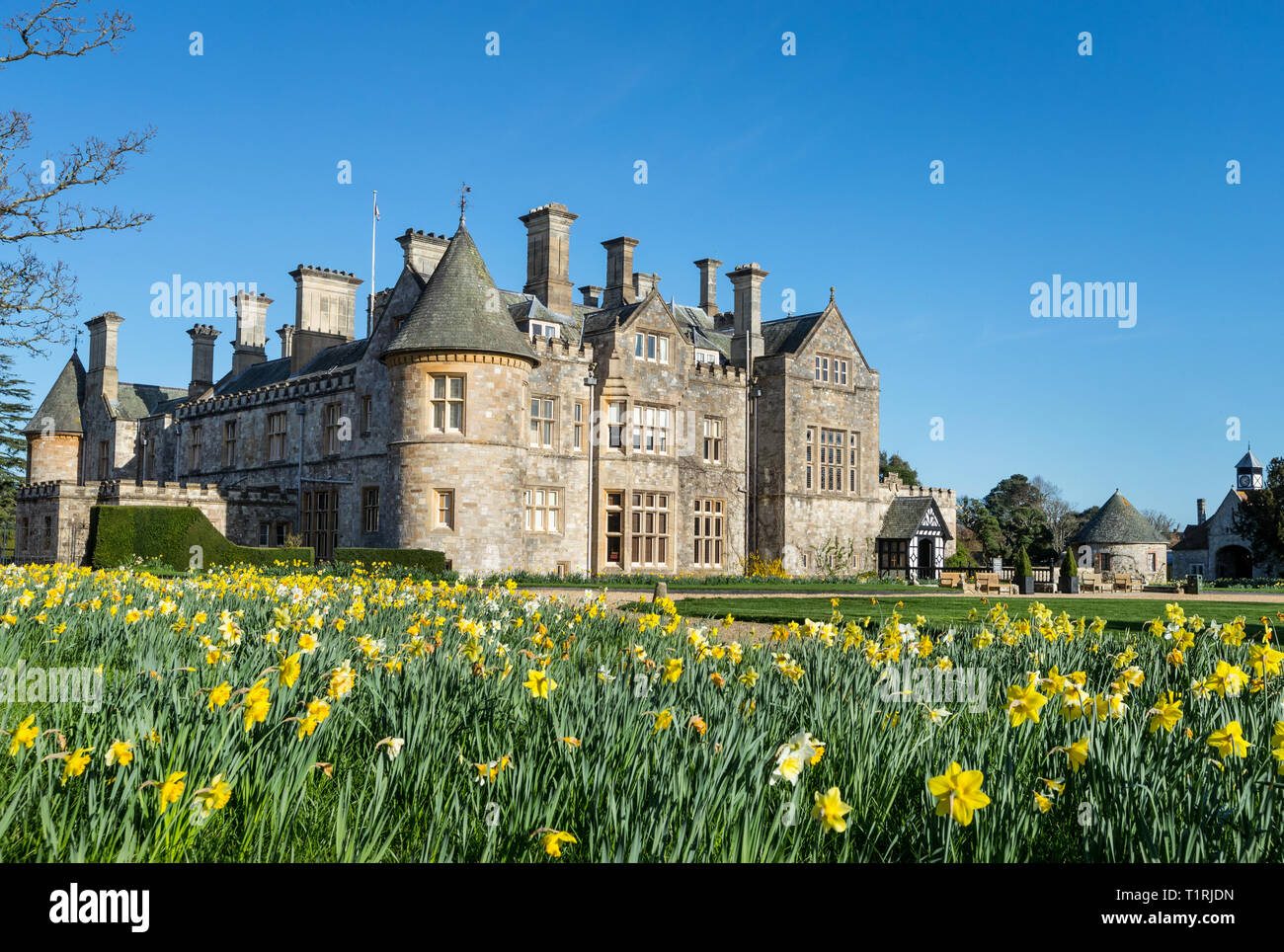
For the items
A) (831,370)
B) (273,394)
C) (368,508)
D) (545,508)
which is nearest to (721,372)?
(831,370)

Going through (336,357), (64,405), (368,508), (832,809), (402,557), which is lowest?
(832,809)

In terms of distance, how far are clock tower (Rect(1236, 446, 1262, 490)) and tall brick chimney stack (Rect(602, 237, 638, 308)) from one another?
46.7 m

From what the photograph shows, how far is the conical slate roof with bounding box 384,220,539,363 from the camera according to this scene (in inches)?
1049

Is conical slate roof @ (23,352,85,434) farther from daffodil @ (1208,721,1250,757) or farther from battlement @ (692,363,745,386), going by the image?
daffodil @ (1208,721,1250,757)

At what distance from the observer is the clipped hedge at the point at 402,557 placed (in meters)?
24.8

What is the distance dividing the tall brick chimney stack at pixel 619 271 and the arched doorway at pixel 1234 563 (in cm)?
3818

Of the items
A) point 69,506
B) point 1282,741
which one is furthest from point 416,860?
point 69,506

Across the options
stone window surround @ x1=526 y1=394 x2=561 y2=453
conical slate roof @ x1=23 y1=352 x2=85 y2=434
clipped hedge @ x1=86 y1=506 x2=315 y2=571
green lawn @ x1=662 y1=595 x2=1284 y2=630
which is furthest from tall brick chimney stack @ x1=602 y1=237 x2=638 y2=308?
conical slate roof @ x1=23 y1=352 x2=85 y2=434

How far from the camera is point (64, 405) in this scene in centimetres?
4203

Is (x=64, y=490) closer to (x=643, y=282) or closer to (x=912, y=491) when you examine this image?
(x=643, y=282)

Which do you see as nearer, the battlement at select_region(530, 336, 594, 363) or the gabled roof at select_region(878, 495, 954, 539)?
the battlement at select_region(530, 336, 594, 363)

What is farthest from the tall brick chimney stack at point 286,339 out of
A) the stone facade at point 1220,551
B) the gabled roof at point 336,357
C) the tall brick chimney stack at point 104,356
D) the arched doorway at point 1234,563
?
the arched doorway at point 1234,563

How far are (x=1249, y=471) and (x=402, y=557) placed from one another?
188ft
